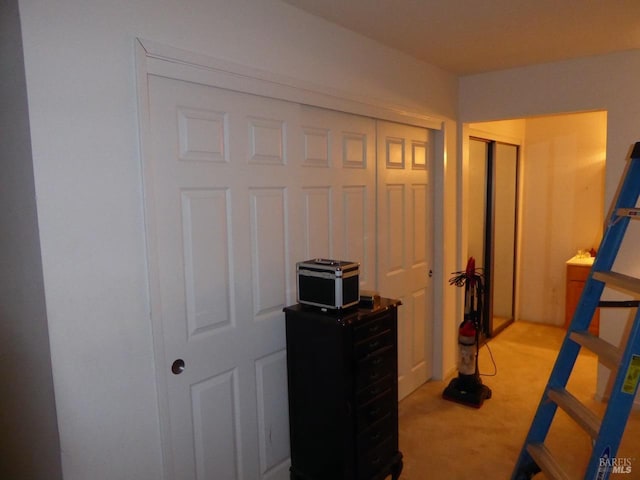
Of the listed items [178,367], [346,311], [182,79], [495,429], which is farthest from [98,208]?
[495,429]

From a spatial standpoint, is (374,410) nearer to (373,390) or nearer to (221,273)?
(373,390)

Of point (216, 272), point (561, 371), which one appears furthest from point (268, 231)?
point (561, 371)

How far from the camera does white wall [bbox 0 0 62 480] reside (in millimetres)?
1377

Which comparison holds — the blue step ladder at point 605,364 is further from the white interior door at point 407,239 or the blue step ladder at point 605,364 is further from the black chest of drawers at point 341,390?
the white interior door at point 407,239

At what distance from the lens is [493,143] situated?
4.34 meters

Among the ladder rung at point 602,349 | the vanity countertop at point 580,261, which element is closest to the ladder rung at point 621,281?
the ladder rung at point 602,349

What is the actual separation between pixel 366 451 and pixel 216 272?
3.52 feet

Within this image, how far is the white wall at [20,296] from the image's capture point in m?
1.38

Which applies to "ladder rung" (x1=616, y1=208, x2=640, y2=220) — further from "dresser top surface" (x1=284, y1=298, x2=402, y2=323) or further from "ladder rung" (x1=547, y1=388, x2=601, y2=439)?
"dresser top surface" (x1=284, y1=298, x2=402, y2=323)

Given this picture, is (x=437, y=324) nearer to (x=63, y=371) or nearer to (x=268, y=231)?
(x=268, y=231)

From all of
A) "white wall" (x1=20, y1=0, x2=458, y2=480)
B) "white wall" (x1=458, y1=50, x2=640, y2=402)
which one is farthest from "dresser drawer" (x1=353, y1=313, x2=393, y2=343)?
"white wall" (x1=458, y1=50, x2=640, y2=402)

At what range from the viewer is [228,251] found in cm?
196

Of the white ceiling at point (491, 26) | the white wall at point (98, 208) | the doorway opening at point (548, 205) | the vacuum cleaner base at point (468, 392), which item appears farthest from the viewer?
the doorway opening at point (548, 205)

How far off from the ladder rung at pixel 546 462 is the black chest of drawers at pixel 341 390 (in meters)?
0.66
